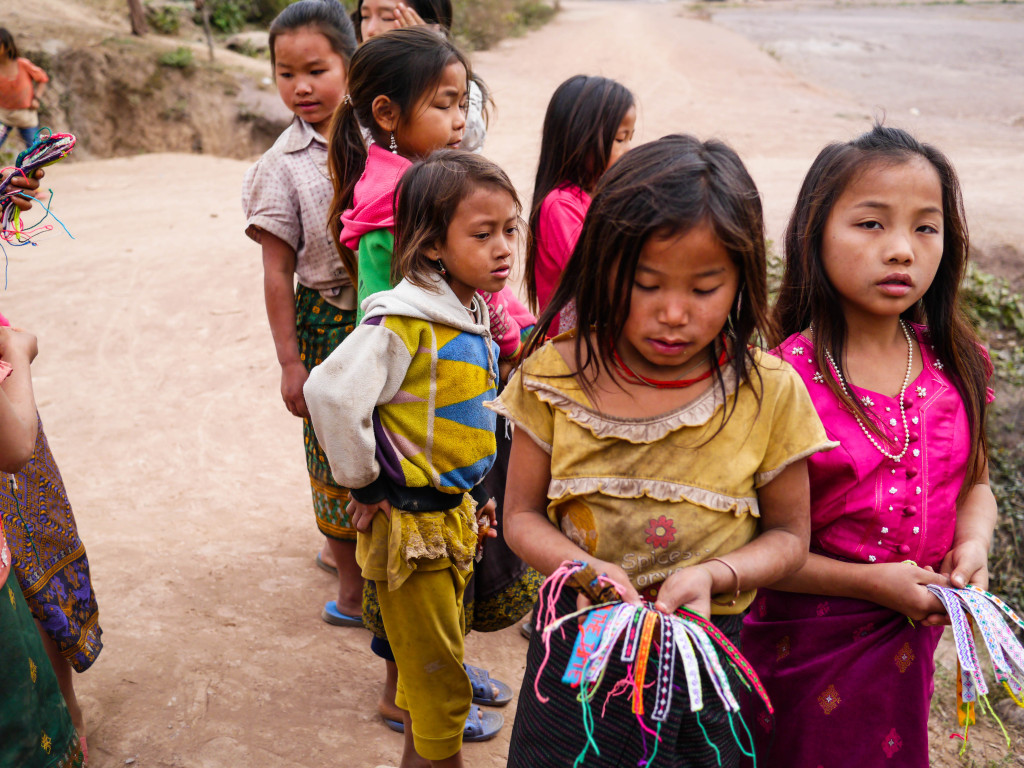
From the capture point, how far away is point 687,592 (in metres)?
1.33

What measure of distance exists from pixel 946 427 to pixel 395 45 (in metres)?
1.60

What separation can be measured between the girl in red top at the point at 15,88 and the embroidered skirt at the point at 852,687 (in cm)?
944

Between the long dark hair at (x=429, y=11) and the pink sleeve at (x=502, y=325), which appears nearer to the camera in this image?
the pink sleeve at (x=502, y=325)

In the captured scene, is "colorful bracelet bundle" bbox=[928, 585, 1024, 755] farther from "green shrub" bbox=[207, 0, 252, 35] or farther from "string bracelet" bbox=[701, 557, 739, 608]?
"green shrub" bbox=[207, 0, 252, 35]

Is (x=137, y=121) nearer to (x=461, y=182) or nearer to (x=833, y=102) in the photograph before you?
(x=833, y=102)

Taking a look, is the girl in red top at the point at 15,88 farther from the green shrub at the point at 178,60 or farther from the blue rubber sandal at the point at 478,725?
the blue rubber sandal at the point at 478,725

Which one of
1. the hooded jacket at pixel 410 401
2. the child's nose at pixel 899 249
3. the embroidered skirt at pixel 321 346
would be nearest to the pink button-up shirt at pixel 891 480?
the child's nose at pixel 899 249

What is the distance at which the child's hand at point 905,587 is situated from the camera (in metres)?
1.63

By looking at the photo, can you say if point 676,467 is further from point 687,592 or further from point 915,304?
point 915,304

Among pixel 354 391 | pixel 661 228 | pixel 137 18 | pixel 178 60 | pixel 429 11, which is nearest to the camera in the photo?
pixel 661 228

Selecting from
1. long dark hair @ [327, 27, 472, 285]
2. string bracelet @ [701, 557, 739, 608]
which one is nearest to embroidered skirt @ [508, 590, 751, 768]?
string bracelet @ [701, 557, 739, 608]

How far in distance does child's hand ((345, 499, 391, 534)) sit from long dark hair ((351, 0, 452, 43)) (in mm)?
1991

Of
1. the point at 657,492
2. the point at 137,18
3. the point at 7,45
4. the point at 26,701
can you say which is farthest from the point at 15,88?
the point at 657,492

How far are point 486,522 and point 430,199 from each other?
826 mm
